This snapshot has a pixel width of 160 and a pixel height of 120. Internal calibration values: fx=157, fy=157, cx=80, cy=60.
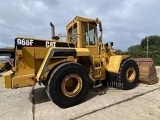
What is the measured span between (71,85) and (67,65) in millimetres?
677

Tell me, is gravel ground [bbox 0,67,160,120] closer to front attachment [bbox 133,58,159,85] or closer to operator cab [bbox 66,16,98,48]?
front attachment [bbox 133,58,159,85]

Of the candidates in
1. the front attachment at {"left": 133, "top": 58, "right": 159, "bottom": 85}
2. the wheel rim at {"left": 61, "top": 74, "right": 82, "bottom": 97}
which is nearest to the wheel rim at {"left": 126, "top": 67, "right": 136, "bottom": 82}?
the front attachment at {"left": 133, "top": 58, "right": 159, "bottom": 85}

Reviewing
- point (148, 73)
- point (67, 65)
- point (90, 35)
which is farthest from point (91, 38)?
point (148, 73)

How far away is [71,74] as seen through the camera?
4.30 meters

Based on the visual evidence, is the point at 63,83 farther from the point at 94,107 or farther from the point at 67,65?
the point at 94,107

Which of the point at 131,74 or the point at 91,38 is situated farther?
the point at 131,74

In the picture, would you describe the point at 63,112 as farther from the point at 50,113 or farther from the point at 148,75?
the point at 148,75

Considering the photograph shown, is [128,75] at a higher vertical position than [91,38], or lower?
lower

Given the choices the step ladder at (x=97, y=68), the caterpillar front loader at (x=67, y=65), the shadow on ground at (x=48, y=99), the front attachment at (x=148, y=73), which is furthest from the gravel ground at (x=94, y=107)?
the front attachment at (x=148, y=73)

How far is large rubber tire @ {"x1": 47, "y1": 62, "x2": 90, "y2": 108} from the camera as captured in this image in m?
4.00

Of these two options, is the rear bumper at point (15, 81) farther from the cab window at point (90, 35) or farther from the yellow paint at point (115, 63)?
the yellow paint at point (115, 63)

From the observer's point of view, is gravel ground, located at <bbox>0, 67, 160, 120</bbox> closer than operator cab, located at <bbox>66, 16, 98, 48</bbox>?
Yes

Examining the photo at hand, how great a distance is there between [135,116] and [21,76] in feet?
9.72

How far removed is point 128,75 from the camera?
240 inches
